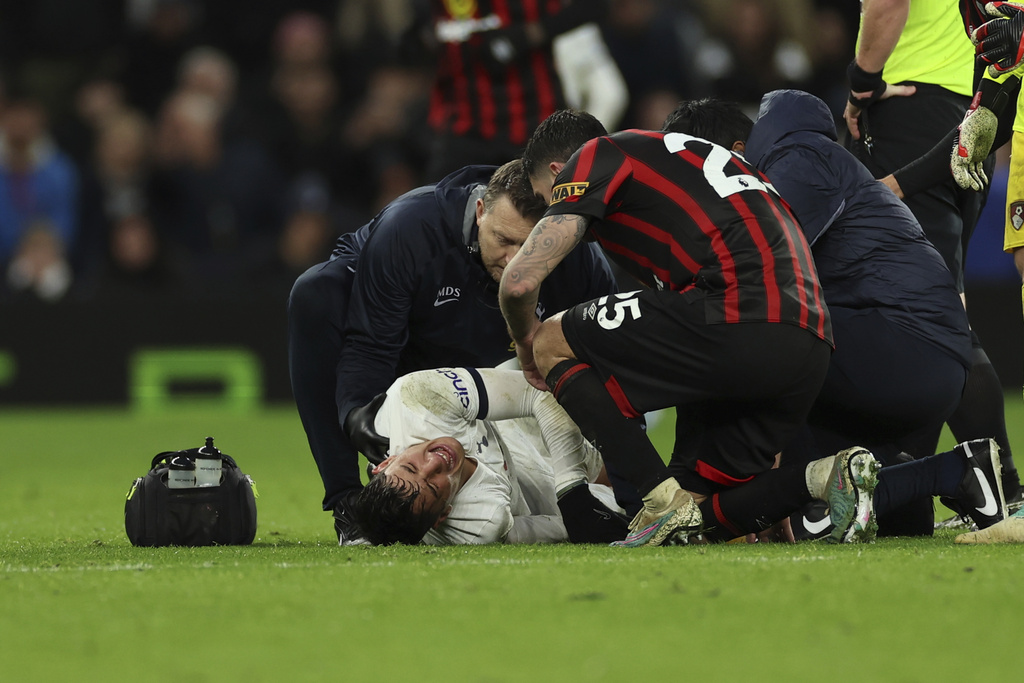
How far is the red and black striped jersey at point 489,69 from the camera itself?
6562mm

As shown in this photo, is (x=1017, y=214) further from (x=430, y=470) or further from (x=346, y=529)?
(x=346, y=529)

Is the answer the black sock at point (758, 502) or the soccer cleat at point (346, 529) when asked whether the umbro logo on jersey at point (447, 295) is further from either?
the black sock at point (758, 502)

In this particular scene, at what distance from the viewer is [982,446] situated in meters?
3.88

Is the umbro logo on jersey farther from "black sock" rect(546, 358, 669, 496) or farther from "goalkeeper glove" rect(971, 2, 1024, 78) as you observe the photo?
"goalkeeper glove" rect(971, 2, 1024, 78)

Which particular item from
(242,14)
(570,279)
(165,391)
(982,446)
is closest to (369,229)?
(570,279)

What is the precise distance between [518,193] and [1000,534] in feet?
5.58

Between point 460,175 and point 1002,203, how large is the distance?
6.78 m

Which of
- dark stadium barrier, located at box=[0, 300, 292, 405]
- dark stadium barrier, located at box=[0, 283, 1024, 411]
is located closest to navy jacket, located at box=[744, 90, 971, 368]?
dark stadium barrier, located at box=[0, 283, 1024, 411]

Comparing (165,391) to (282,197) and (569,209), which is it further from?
(569,209)

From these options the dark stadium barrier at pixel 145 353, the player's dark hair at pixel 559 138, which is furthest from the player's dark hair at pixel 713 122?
the dark stadium barrier at pixel 145 353

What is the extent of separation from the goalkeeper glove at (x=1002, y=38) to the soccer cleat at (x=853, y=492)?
1324mm

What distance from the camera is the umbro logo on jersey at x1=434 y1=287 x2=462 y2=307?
4660mm

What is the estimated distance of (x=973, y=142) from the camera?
433 centimetres

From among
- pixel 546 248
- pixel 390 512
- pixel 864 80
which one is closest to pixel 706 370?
pixel 546 248
